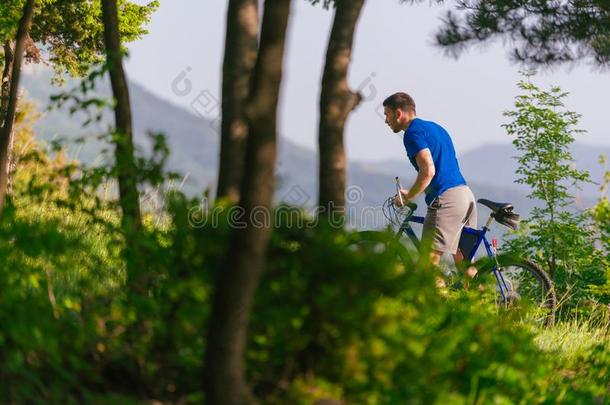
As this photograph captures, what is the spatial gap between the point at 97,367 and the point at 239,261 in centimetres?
107

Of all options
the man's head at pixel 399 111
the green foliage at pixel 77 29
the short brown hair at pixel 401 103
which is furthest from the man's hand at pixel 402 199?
the green foliage at pixel 77 29

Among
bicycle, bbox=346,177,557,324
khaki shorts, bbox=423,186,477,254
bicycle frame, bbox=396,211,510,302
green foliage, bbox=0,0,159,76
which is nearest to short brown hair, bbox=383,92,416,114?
bicycle, bbox=346,177,557,324

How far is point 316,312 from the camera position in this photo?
3801 millimetres

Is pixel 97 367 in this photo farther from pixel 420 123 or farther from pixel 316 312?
pixel 420 123

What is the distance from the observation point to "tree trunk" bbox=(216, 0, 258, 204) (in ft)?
16.8

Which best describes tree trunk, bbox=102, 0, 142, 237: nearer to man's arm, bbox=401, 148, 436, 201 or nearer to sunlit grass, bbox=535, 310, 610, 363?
man's arm, bbox=401, 148, 436, 201

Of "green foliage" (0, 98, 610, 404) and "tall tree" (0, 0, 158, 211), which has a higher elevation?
"tall tree" (0, 0, 158, 211)

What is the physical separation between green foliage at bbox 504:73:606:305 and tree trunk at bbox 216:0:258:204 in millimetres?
8129

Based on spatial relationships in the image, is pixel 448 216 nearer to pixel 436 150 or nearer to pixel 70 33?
pixel 436 150

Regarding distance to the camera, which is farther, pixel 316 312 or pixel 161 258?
pixel 161 258

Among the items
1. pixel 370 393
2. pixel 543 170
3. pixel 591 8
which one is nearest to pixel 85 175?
pixel 370 393

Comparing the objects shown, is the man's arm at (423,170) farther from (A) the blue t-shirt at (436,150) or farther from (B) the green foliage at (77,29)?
(B) the green foliage at (77,29)

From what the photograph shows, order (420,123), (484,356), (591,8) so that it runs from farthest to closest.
Result: (591,8) < (420,123) < (484,356)

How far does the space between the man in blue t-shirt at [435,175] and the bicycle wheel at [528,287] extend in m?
0.53
